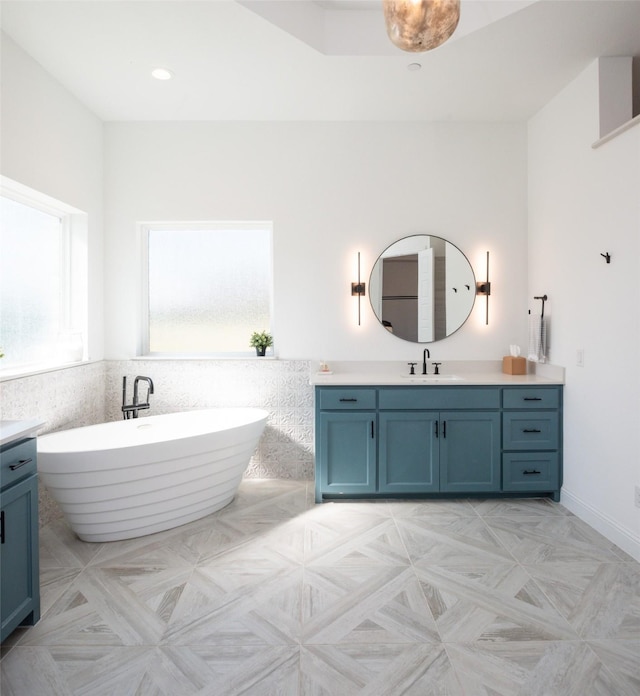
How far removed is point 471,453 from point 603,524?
850mm

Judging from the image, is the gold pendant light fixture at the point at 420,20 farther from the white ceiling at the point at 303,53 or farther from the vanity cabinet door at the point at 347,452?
the vanity cabinet door at the point at 347,452

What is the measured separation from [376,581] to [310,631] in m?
0.48

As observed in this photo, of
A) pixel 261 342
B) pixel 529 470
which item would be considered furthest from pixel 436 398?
pixel 261 342

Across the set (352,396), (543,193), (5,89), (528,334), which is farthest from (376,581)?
(5,89)

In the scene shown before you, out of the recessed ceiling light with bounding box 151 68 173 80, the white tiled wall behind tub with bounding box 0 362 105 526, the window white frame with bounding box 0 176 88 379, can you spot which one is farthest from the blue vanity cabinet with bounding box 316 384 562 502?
the recessed ceiling light with bounding box 151 68 173 80

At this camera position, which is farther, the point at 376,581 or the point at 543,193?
the point at 543,193

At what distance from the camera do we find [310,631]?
1899mm

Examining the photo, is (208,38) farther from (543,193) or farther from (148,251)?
(543,193)

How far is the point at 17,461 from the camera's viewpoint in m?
1.82

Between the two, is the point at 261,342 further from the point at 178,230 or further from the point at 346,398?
the point at 178,230

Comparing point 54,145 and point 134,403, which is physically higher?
point 54,145

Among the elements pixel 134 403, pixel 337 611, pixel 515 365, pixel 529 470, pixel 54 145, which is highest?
pixel 54 145

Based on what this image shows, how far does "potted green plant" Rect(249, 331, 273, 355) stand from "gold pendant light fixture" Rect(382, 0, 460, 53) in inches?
107

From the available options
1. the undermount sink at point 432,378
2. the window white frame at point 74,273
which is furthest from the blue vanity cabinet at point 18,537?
the undermount sink at point 432,378
